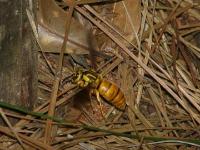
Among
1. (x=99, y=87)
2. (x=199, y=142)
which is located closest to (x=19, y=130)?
(x=99, y=87)

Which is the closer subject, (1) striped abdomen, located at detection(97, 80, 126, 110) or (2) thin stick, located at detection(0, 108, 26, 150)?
(2) thin stick, located at detection(0, 108, 26, 150)

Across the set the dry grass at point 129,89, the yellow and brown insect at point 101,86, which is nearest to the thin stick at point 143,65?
the dry grass at point 129,89

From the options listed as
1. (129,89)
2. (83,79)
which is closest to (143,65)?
(129,89)

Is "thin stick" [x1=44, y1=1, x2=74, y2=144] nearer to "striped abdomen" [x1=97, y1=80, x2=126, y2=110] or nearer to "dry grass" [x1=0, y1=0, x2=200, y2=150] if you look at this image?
"dry grass" [x1=0, y1=0, x2=200, y2=150]

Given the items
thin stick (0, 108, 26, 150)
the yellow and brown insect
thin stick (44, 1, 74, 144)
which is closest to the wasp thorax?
the yellow and brown insect

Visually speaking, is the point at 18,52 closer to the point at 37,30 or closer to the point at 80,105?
the point at 37,30

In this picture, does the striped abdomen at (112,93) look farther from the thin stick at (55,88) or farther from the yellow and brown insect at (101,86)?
the thin stick at (55,88)

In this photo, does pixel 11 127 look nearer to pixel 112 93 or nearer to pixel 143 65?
pixel 112 93

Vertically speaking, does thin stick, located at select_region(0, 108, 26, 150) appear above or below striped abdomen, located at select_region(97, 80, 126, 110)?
below
